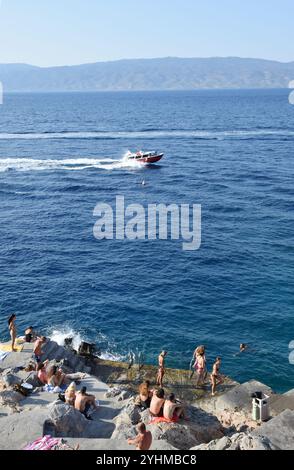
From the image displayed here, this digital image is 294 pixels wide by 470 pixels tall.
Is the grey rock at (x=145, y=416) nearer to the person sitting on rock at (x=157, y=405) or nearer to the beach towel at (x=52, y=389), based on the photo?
the person sitting on rock at (x=157, y=405)

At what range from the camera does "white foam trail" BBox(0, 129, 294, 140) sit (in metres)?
125

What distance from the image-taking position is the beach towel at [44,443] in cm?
1446

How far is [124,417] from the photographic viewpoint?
1756 cm

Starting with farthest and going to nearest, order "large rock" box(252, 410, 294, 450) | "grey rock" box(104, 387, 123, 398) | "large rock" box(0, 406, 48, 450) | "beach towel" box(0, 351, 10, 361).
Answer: "beach towel" box(0, 351, 10, 361), "grey rock" box(104, 387, 123, 398), "large rock" box(0, 406, 48, 450), "large rock" box(252, 410, 294, 450)

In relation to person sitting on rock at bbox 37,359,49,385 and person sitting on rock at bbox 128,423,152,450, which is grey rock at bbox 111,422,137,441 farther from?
person sitting on rock at bbox 37,359,49,385

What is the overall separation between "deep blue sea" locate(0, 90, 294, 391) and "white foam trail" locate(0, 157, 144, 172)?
188 mm

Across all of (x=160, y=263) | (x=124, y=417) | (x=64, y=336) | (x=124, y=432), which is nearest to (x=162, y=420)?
(x=124, y=417)

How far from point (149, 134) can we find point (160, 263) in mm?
91238

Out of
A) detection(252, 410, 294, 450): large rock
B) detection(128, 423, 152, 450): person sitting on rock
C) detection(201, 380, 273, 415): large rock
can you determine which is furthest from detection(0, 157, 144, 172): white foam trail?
detection(128, 423, 152, 450): person sitting on rock

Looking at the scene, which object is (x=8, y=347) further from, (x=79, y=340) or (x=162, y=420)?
(x=162, y=420)

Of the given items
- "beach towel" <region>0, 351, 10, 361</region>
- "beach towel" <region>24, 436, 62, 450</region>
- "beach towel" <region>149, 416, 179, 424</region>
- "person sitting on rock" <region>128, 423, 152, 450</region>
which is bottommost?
"beach towel" <region>0, 351, 10, 361</region>

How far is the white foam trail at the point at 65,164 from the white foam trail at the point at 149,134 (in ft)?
112
